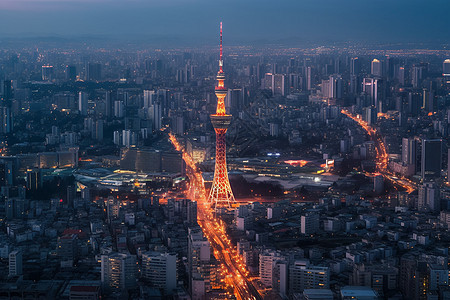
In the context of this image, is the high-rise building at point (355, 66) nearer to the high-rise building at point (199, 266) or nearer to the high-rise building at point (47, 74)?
the high-rise building at point (47, 74)

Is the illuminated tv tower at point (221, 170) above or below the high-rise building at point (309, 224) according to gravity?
above

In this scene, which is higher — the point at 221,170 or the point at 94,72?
the point at 94,72

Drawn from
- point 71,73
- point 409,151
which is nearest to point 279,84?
point 71,73

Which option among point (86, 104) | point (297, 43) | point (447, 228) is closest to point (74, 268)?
point (447, 228)

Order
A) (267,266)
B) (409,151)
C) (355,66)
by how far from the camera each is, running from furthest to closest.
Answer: (355,66) < (409,151) < (267,266)

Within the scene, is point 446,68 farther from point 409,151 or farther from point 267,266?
point 267,266

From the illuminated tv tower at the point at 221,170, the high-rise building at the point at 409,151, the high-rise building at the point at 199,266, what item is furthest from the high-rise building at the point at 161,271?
the high-rise building at the point at 409,151

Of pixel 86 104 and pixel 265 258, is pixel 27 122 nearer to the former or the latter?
pixel 86 104
